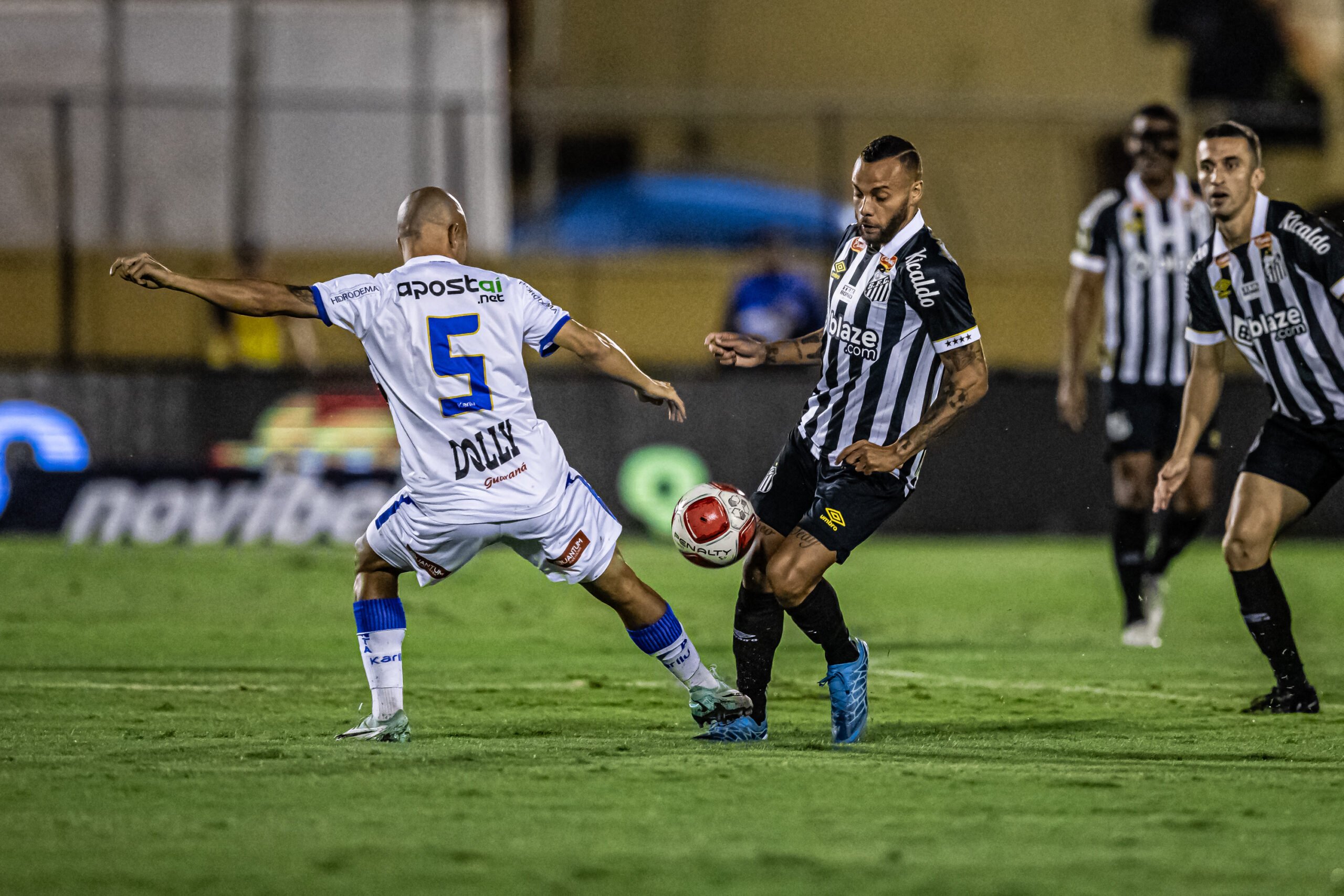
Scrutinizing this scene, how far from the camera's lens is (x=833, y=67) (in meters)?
20.9

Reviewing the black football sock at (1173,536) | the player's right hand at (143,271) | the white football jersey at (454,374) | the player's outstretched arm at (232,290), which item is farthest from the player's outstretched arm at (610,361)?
the black football sock at (1173,536)

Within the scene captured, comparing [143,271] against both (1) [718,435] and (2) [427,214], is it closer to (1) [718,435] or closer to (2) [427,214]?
(2) [427,214]

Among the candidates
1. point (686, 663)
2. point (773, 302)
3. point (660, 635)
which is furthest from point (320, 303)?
point (773, 302)

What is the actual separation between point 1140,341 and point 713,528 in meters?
4.33

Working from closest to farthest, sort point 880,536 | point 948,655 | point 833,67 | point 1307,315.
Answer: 1. point 1307,315
2. point 948,655
3. point 880,536
4. point 833,67

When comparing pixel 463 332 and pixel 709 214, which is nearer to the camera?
pixel 463 332

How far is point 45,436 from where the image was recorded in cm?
1412

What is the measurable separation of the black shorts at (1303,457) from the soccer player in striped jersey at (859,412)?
1.63 meters

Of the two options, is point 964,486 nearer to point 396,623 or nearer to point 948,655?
point 948,655

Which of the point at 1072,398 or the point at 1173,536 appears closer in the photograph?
the point at 1072,398

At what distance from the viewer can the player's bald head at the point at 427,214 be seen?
6266 millimetres

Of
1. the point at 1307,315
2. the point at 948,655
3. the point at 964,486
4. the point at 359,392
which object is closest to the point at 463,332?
the point at 1307,315

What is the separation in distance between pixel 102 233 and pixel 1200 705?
44.9 feet

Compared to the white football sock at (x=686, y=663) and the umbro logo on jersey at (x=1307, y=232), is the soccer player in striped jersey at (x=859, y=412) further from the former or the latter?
the umbro logo on jersey at (x=1307, y=232)
